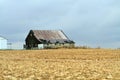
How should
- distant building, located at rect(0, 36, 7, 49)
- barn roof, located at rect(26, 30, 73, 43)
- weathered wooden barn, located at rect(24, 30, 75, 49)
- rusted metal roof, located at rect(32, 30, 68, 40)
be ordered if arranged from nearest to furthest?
distant building, located at rect(0, 36, 7, 49) → weathered wooden barn, located at rect(24, 30, 75, 49) → barn roof, located at rect(26, 30, 73, 43) → rusted metal roof, located at rect(32, 30, 68, 40)

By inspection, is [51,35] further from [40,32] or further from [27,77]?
[27,77]

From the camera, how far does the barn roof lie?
101 meters

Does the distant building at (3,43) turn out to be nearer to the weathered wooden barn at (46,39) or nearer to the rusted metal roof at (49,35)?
the weathered wooden barn at (46,39)

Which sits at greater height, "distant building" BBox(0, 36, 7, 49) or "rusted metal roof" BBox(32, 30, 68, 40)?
"rusted metal roof" BBox(32, 30, 68, 40)

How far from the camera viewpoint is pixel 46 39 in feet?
330

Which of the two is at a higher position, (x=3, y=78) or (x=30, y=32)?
(x=30, y=32)

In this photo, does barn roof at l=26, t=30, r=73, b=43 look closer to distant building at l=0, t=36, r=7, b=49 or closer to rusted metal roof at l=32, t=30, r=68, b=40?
rusted metal roof at l=32, t=30, r=68, b=40

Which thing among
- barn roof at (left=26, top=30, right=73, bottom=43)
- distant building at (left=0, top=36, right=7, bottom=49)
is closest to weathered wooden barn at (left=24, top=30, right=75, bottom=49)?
barn roof at (left=26, top=30, right=73, bottom=43)

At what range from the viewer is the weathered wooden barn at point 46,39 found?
9988cm

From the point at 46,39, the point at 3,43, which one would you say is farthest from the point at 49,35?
the point at 3,43

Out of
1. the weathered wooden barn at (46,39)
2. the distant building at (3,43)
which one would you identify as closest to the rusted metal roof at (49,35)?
the weathered wooden barn at (46,39)

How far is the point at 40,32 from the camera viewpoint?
10306 centimetres

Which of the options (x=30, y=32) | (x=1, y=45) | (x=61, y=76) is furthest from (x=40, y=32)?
(x=61, y=76)

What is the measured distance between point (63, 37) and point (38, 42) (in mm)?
8162
